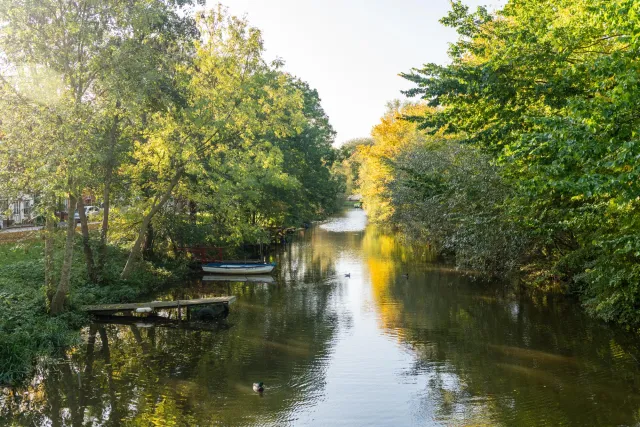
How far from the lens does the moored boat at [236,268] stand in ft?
99.2

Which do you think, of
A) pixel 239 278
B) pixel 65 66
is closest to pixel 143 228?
pixel 239 278

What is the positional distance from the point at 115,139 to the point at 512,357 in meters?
16.5

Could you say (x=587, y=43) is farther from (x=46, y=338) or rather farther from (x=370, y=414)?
(x=46, y=338)

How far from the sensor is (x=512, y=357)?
49.9 ft

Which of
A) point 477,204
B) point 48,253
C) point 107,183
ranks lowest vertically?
point 48,253

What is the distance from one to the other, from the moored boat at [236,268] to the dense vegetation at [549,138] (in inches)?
496

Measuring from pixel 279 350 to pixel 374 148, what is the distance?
134 ft

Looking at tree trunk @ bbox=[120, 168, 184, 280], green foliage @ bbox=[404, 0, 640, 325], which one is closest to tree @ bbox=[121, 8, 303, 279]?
tree trunk @ bbox=[120, 168, 184, 280]

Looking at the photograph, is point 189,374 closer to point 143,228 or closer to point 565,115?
point 143,228

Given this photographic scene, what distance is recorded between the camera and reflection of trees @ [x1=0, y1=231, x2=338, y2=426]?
11570 mm

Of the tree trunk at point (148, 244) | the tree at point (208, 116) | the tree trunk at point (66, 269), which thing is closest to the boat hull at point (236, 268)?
the tree trunk at point (148, 244)

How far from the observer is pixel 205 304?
20.0 m

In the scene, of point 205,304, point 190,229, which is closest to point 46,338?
point 205,304

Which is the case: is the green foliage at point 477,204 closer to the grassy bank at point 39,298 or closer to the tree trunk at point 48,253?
the tree trunk at point 48,253
